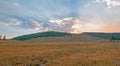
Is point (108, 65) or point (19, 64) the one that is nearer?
point (108, 65)

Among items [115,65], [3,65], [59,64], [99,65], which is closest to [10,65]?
[3,65]

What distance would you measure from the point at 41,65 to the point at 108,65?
10297 mm

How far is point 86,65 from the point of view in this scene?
36031 mm

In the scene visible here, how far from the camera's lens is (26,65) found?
36.6 metres

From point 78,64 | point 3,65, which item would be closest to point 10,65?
point 3,65

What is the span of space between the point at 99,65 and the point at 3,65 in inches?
570

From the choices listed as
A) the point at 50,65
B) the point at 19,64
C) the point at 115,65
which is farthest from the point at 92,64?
the point at 19,64

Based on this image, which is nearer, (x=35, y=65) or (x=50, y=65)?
(x=50, y=65)

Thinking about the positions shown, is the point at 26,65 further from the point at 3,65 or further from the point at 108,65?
the point at 108,65

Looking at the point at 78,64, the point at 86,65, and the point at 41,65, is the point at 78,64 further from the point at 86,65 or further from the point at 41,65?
the point at 41,65

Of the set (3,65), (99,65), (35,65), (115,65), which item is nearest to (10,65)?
(3,65)

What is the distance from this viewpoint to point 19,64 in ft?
124

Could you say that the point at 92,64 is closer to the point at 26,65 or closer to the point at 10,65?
the point at 26,65

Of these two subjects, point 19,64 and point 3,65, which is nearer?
point 3,65
